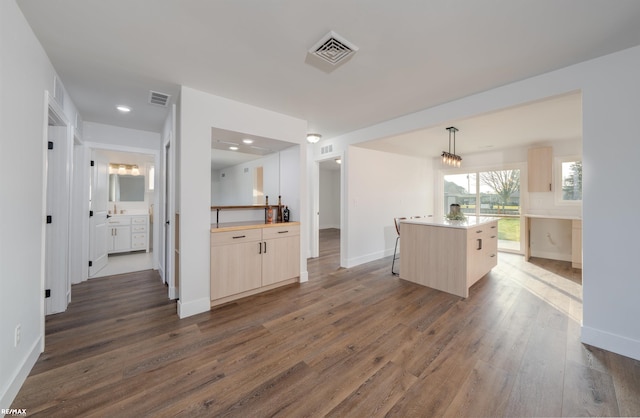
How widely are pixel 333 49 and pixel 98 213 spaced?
5.11m

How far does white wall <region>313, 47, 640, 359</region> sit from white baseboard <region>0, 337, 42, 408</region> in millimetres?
4341

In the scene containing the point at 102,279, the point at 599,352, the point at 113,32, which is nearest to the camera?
the point at 113,32

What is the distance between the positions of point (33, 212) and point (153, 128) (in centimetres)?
277

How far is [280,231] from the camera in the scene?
11.5 ft

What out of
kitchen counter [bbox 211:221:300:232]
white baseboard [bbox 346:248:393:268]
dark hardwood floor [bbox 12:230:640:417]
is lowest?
dark hardwood floor [bbox 12:230:640:417]

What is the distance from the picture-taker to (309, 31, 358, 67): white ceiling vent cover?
185 centimetres

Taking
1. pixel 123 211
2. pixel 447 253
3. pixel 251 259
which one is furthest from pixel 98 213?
pixel 447 253

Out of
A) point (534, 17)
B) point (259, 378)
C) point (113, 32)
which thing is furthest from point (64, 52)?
point (534, 17)

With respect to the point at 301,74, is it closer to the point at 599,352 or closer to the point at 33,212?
the point at 33,212

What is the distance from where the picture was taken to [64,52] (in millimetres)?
2084

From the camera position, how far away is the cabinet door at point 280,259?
10.9 ft

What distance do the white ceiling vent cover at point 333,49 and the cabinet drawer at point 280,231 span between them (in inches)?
85.1

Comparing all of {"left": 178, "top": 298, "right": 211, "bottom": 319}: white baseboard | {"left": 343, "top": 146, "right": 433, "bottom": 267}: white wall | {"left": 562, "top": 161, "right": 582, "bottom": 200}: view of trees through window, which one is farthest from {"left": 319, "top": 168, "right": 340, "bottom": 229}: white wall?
{"left": 178, "top": 298, "right": 211, "bottom": 319}: white baseboard

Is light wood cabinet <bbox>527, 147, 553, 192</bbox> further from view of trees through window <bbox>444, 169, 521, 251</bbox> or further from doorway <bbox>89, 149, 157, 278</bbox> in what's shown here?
doorway <bbox>89, 149, 157, 278</bbox>
